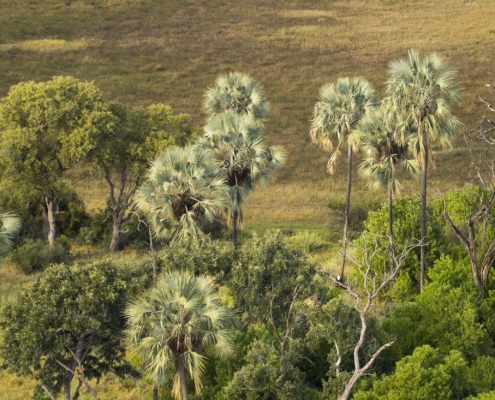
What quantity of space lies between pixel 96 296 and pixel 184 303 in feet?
11.3

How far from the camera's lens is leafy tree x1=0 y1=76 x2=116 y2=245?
3925 centimetres

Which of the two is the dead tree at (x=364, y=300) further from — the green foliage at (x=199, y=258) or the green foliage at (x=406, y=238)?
the green foliage at (x=199, y=258)

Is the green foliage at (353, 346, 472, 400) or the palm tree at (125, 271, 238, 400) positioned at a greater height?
the palm tree at (125, 271, 238, 400)

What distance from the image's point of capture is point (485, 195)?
34.3m

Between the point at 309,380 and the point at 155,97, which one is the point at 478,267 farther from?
the point at 155,97

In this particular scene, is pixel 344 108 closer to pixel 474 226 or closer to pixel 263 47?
pixel 474 226

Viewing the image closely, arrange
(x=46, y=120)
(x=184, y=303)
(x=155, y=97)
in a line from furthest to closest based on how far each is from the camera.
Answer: (x=155, y=97) < (x=46, y=120) < (x=184, y=303)

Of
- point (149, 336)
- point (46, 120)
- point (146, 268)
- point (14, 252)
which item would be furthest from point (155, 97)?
point (149, 336)

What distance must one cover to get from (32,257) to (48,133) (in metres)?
6.55

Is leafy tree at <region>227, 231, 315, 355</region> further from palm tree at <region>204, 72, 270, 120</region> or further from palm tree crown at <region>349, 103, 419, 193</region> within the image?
palm tree at <region>204, 72, 270, 120</region>

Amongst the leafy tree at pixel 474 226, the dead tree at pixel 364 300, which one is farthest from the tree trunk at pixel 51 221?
the leafy tree at pixel 474 226

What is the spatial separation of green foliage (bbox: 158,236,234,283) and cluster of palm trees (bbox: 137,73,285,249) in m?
0.60

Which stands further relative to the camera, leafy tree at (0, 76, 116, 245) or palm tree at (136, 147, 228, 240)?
leafy tree at (0, 76, 116, 245)

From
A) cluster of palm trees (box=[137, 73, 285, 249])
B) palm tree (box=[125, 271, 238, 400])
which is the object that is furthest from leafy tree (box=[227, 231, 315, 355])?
palm tree (box=[125, 271, 238, 400])
